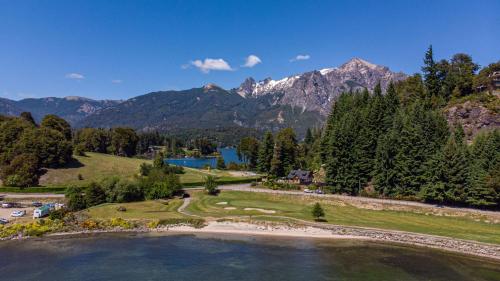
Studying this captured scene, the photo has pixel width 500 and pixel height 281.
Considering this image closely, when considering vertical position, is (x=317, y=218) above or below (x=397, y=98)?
below

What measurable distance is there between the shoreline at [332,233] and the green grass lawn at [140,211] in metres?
6.07

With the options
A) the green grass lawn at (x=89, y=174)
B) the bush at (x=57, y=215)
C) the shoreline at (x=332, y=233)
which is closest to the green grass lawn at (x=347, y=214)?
the shoreline at (x=332, y=233)

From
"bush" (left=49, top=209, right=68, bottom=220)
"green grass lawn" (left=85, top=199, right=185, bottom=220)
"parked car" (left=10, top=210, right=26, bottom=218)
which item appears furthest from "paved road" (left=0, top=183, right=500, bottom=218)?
"bush" (left=49, top=209, right=68, bottom=220)

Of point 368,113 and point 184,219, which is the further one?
point 368,113

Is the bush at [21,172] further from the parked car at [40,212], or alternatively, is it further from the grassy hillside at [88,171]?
the parked car at [40,212]

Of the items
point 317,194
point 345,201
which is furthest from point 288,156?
point 345,201

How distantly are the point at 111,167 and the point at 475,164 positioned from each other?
336 ft

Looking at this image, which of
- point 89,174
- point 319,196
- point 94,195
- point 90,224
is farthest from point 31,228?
point 319,196

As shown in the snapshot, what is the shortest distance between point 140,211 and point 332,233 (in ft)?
130

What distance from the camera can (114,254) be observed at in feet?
165

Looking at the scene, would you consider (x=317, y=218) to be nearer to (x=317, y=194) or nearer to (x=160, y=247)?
(x=317, y=194)

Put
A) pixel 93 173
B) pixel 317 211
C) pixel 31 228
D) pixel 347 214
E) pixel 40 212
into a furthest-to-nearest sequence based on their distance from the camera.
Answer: pixel 93 173
pixel 347 214
pixel 40 212
pixel 317 211
pixel 31 228

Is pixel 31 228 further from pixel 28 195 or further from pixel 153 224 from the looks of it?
pixel 28 195

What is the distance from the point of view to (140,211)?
2928 inches
